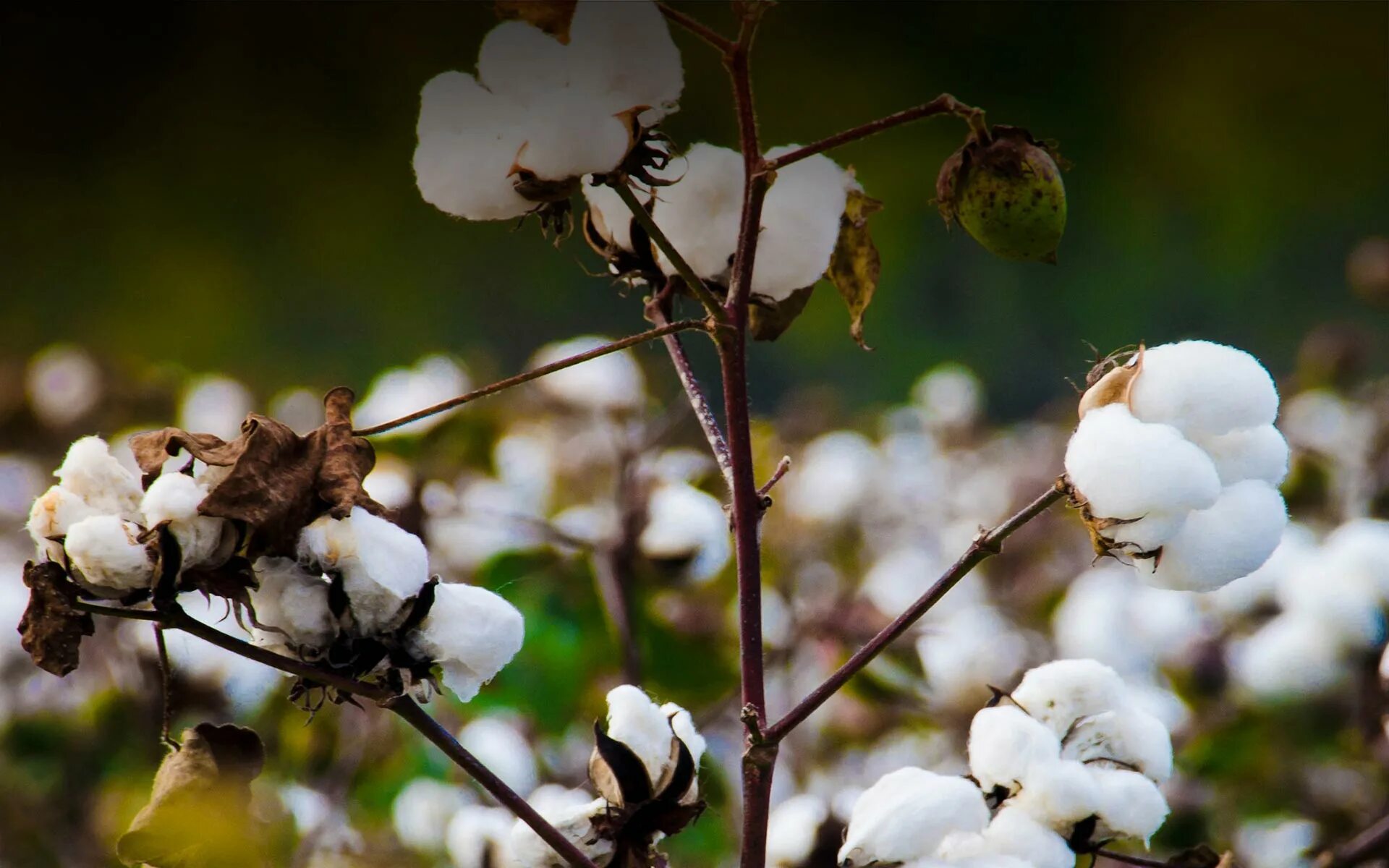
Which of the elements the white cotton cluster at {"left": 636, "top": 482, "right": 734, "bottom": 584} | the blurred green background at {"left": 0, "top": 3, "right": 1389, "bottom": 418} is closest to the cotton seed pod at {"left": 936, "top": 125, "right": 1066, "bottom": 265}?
the white cotton cluster at {"left": 636, "top": 482, "right": 734, "bottom": 584}

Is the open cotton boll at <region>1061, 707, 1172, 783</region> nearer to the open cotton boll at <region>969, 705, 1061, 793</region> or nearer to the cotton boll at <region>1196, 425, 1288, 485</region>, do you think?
the open cotton boll at <region>969, 705, 1061, 793</region>

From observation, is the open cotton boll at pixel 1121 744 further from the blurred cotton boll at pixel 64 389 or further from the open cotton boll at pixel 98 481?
the blurred cotton boll at pixel 64 389

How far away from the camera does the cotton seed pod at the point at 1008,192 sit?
57 centimetres

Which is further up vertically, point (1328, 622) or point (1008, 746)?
point (1328, 622)

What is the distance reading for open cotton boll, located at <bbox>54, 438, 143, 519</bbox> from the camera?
0.49 m

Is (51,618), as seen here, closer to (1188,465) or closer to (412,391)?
(1188,465)

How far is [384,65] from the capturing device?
6.21 metres

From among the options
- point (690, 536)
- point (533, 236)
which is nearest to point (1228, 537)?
point (690, 536)

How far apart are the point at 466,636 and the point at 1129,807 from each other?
0.28 m

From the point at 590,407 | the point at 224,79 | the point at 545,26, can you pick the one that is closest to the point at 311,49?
the point at 224,79

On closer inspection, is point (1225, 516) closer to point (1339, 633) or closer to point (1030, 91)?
point (1339, 633)

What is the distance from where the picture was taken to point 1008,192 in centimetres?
57

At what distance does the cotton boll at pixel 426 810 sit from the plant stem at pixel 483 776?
0.77m

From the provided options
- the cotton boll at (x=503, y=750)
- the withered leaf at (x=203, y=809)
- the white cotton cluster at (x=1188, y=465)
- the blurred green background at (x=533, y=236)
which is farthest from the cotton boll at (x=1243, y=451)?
the blurred green background at (x=533, y=236)
